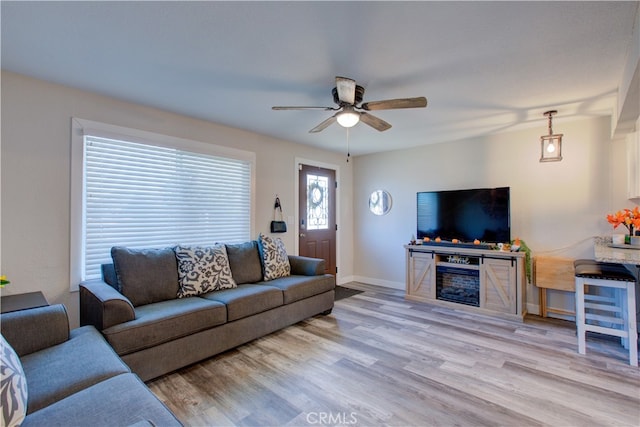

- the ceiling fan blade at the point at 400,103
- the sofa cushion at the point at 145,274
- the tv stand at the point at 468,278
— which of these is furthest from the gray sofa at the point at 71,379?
the tv stand at the point at 468,278

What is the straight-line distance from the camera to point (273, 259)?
3.61 meters

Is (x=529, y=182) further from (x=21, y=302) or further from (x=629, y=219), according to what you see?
(x=21, y=302)

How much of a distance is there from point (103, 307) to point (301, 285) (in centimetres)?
184

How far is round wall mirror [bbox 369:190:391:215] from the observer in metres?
5.20

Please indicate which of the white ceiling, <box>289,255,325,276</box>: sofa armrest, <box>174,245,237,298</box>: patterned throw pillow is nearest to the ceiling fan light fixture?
the white ceiling

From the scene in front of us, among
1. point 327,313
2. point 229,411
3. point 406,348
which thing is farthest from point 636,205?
point 229,411

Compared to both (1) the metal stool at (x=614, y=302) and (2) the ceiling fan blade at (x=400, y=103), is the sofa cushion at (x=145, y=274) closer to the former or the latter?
(2) the ceiling fan blade at (x=400, y=103)

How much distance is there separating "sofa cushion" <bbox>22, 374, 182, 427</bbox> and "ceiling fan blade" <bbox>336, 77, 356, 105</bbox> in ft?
6.92

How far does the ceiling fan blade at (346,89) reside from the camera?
2.10m

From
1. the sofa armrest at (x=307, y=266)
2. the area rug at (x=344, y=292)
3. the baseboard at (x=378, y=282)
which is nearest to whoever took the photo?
the sofa armrest at (x=307, y=266)

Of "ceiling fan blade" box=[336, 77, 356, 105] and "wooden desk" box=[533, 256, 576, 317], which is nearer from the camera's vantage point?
"ceiling fan blade" box=[336, 77, 356, 105]

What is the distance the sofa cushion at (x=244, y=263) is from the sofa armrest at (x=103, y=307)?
1225 mm

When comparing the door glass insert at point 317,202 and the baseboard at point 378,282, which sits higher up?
the door glass insert at point 317,202

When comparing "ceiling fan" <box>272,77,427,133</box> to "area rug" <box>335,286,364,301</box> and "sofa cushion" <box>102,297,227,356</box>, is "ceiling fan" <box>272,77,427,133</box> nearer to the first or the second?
"sofa cushion" <box>102,297,227,356</box>
